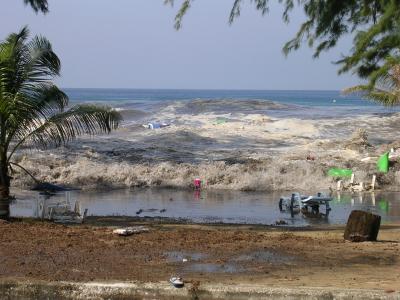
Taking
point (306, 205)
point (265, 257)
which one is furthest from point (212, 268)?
point (306, 205)

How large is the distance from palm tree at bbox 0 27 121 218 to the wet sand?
2233 millimetres

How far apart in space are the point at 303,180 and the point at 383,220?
853cm

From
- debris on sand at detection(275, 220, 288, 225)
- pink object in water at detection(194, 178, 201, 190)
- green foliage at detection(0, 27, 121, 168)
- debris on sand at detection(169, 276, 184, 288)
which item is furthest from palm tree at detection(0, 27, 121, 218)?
pink object in water at detection(194, 178, 201, 190)

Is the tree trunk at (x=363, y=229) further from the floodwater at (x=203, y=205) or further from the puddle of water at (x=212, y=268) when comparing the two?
the floodwater at (x=203, y=205)

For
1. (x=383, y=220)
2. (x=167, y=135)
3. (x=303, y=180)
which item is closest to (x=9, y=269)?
(x=383, y=220)

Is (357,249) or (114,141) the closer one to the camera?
(357,249)

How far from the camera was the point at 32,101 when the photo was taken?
12.5m

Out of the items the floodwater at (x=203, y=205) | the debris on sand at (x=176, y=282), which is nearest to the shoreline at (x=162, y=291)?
the debris on sand at (x=176, y=282)

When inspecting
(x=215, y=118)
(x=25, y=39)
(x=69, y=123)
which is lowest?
(x=215, y=118)

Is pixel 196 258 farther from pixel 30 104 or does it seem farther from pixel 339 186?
pixel 339 186

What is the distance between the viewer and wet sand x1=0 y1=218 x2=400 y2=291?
23.9ft

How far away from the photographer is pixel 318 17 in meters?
9.34

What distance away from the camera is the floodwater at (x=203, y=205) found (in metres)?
15.4

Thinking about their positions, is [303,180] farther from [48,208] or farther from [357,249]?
[357,249]
